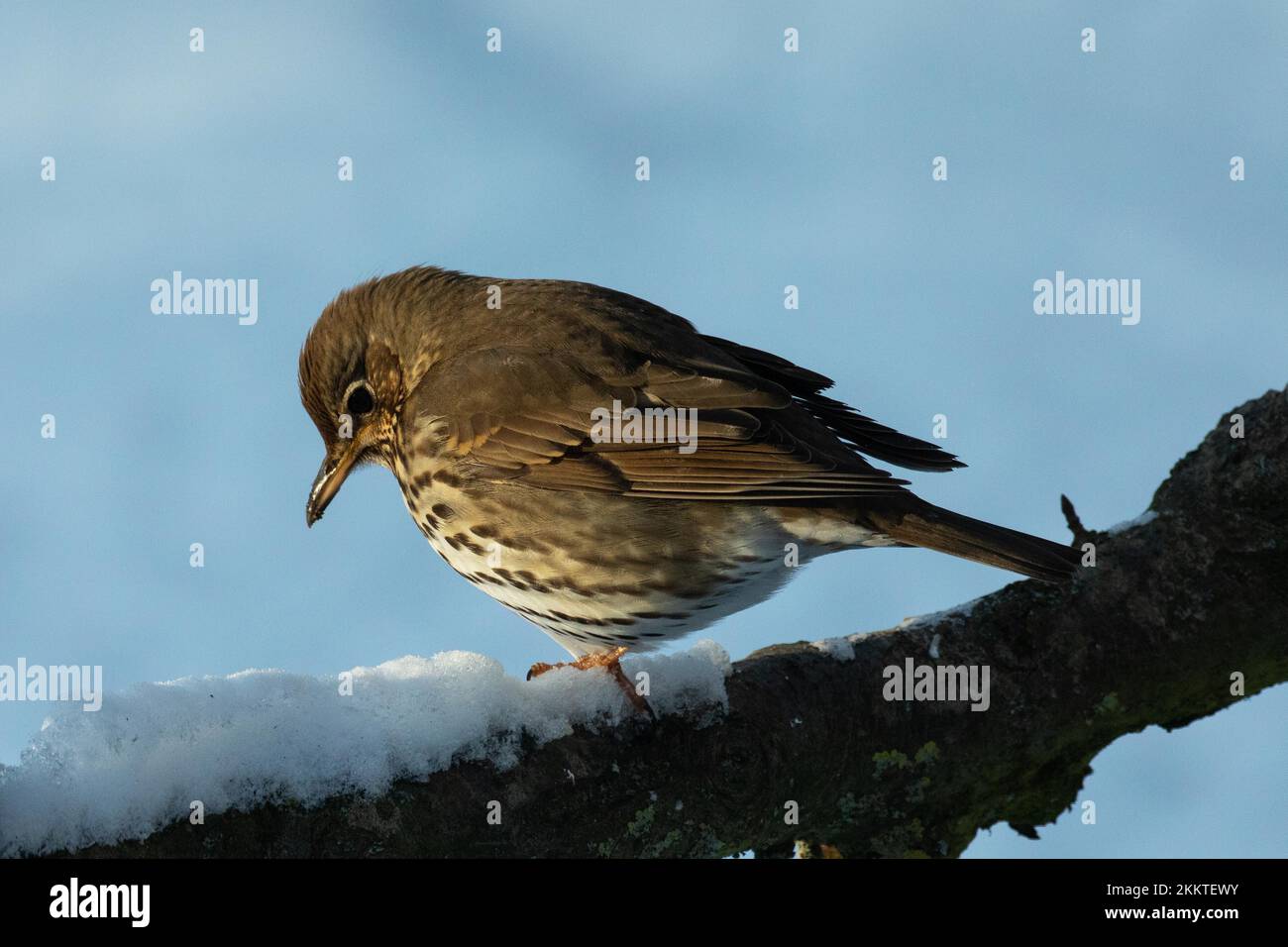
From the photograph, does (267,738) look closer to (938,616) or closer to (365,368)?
(365,368)

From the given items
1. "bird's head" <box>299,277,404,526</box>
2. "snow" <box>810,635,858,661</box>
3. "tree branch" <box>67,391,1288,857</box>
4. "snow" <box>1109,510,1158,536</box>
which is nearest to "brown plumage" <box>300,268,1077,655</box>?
"bird's head" <box>299,277,404,526</box>

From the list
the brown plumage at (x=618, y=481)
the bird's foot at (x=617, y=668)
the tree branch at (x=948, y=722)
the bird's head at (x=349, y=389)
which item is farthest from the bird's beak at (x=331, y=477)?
the tree branch at (x=948, y=722)

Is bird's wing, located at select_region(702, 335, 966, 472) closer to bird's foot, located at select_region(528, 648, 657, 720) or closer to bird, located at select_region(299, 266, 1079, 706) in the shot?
bird, located at select_region(299, 266, 1079, 706)

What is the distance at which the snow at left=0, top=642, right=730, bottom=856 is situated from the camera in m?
2.85

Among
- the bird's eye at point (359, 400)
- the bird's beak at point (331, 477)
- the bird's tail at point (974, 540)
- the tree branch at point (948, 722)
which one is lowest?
the tree branch at point (948, 722)

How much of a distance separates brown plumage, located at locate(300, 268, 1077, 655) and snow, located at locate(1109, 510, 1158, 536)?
1.13 meters

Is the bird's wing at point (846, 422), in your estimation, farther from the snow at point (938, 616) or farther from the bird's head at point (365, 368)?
the bird's head at point (365, 368)

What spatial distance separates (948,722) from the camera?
4535 millimetres

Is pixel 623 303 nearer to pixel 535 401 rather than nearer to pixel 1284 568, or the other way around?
pixel 535 401

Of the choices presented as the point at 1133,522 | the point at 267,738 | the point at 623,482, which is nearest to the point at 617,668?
the point at 623,482

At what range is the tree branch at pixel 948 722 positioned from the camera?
3578 millimetres

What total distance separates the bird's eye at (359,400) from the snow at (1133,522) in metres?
3.22

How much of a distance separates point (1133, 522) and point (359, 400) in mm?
3363
